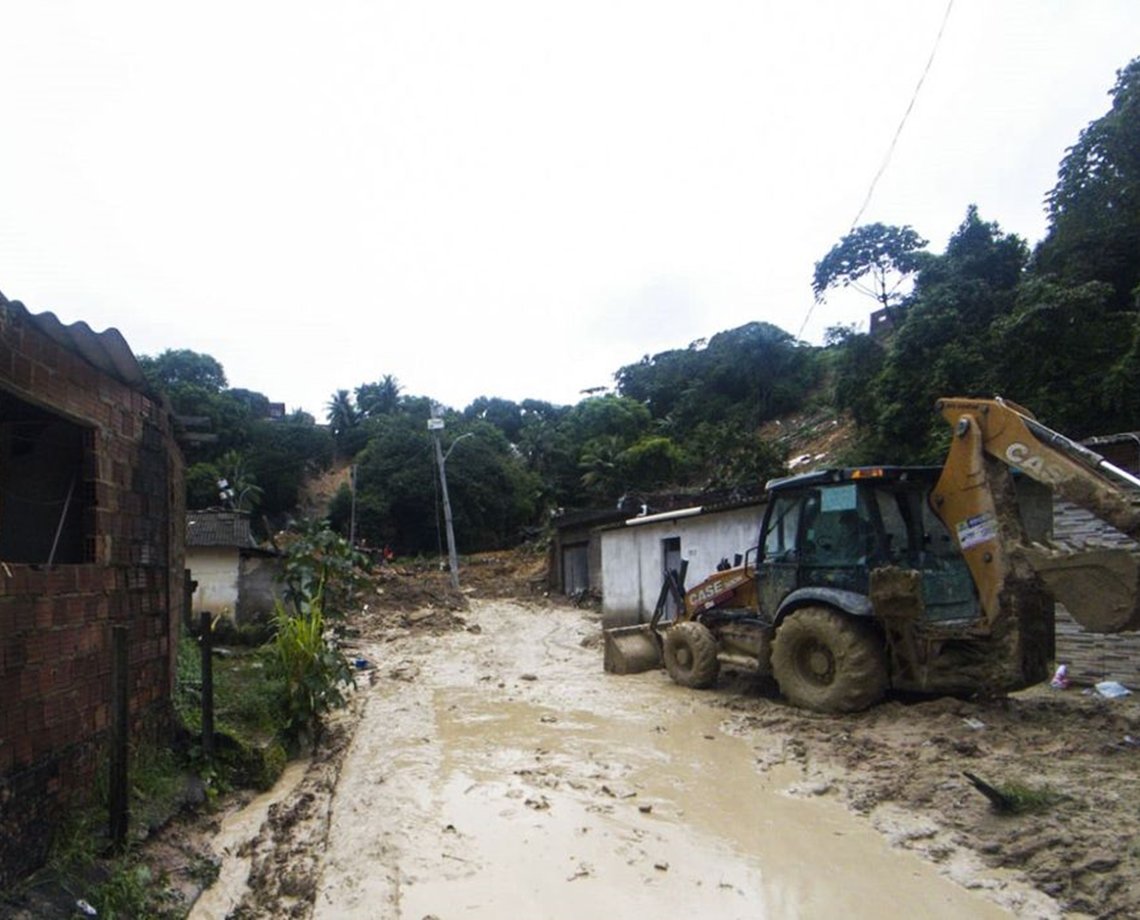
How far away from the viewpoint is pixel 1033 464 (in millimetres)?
6461

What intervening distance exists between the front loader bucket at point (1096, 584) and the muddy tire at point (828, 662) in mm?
1915

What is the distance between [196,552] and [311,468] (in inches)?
1316

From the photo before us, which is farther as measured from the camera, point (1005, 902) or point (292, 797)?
point (292, 797)

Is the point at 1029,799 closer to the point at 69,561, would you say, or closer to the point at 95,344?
the point at 69,561

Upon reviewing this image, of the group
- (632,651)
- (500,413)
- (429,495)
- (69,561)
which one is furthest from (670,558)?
(500,413)

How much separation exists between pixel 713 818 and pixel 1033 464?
3.69 metres

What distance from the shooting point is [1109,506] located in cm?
578

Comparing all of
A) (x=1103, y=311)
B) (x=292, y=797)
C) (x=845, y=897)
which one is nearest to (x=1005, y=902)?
(x=845, y=897)

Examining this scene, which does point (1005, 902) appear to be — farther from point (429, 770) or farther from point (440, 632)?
point (440, 632)

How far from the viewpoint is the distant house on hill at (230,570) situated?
1694 centimetres

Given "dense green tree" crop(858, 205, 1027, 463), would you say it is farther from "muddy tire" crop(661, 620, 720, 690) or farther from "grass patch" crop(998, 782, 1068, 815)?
"grass patch" crop(998, 782, 1068, 815)

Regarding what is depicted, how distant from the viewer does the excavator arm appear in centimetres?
573

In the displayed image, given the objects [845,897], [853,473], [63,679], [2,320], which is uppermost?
[2,320]

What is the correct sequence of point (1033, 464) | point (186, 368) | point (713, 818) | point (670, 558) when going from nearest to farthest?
point (713, 818) → point (1033, 464) → point (670, 558) → point (186, 368)
